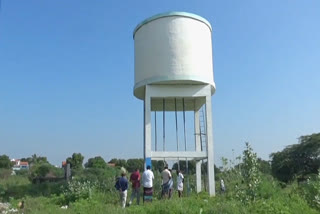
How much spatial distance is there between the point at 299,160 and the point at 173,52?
96.6 feet

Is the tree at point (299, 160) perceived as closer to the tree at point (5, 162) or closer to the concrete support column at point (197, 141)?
the concrete support column at point (197, 141)

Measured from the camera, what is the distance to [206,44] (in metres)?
16.4

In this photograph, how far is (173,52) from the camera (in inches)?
613

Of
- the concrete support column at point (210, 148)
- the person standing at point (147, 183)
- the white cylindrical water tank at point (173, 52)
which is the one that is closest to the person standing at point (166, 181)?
the person standing at point (147, 183)

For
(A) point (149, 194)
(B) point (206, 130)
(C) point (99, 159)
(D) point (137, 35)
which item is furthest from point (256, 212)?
(C) point (99, 159)

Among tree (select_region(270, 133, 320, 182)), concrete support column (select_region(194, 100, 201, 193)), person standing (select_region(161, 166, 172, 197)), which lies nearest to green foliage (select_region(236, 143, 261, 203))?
person standing (select_region(161, 166, 172, 197))

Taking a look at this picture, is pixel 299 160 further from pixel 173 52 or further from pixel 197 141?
pixel 173 52

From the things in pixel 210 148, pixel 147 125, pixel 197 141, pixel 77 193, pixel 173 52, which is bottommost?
pixel 77 193

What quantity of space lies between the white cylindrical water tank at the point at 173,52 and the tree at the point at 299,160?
26.8m

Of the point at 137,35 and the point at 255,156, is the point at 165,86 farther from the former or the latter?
the point at 255,156

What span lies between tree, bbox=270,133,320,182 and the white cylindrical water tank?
26.8 m

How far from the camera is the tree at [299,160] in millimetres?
39009

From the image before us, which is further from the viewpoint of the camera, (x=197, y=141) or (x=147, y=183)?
(x=197, y=141)

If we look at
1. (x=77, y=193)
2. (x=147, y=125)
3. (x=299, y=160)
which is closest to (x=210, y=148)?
(x=147, y=125)
